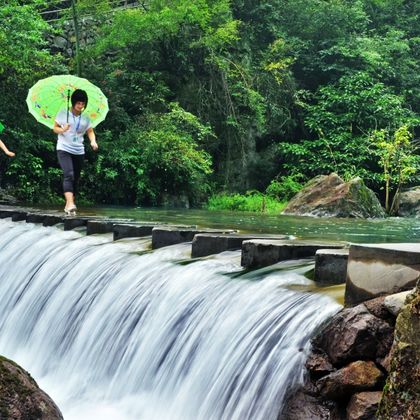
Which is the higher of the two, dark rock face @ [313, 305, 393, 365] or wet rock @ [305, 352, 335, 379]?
dark rock face @ [313, 305, 393, 365]

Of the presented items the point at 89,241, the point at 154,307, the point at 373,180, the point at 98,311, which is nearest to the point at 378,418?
the point at 154,307

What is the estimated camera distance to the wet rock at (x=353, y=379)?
2.54 meters

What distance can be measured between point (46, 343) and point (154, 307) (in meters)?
1.22

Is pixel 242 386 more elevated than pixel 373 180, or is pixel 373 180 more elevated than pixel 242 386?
pixel 373 180

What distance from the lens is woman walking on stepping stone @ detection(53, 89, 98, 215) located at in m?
7.92

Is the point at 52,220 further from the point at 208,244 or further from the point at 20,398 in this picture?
the point at 20,398

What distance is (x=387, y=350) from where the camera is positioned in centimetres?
258

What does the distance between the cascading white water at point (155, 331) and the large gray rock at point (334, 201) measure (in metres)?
7.66

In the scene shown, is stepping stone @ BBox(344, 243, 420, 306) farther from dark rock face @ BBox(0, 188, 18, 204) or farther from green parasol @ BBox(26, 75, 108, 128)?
dark rock face @ BBox(0, 188, 18, 204)

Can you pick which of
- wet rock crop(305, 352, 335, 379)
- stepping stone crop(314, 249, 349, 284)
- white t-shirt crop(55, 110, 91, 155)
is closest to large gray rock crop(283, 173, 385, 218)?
white t-shirt crop(55, 110, 91, 155)

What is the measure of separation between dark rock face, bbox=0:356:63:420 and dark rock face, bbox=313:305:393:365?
123 centimetres

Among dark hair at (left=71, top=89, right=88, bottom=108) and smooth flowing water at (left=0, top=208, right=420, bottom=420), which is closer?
smooth flowing water at (left=0, top=208, right=420, bottom=420)

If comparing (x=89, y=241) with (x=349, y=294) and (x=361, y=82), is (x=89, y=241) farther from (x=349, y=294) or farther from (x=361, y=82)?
(x=361, y=82)

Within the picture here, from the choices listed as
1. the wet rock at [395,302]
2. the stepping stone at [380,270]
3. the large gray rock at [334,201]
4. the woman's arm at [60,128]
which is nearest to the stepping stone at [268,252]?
the stepping stone at [380,270]
